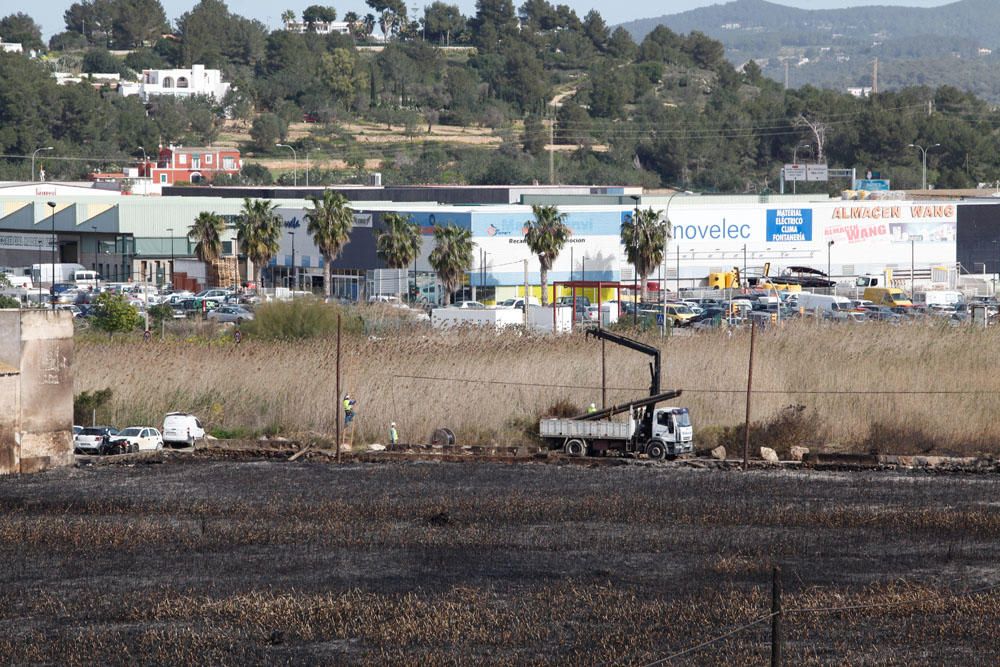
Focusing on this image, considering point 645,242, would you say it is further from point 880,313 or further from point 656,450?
point 656,450

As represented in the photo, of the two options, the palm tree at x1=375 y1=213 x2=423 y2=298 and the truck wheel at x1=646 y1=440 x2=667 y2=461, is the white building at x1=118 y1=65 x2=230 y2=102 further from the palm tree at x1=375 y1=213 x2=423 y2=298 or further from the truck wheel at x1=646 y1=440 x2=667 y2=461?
the truck wheel at x1=646 y1=440 x2=667 y2=461

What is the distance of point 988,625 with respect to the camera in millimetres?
20016

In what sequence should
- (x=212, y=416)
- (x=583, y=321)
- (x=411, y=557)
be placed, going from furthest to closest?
(x=583, y=321) → (x=212, y=416) → (x=411, y=557)

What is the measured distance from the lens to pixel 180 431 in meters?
37.9

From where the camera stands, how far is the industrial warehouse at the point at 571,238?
230 feet

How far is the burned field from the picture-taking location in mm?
19500

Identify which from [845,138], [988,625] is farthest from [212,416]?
[845,138]

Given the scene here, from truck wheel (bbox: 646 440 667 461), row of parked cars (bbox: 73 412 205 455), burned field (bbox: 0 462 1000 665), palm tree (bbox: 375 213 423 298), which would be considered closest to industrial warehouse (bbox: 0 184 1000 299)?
palm tree (bbox: 375 213 423 298)

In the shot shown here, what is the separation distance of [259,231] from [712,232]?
22.4 metres

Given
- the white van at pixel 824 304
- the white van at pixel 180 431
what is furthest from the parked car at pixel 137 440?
the white van at pixel 824 304

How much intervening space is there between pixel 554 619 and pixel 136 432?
1903 centimetres

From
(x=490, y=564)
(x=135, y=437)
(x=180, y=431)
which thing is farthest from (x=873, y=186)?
(x=490, y=564)

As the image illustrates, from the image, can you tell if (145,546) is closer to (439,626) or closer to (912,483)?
(439,626)

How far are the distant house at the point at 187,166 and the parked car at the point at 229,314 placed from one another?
217ft
